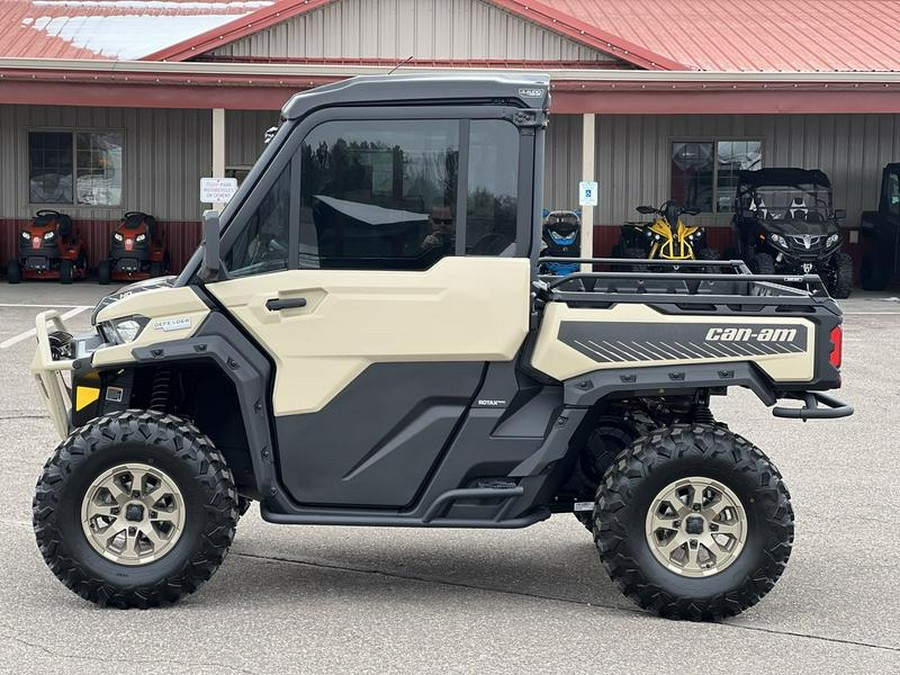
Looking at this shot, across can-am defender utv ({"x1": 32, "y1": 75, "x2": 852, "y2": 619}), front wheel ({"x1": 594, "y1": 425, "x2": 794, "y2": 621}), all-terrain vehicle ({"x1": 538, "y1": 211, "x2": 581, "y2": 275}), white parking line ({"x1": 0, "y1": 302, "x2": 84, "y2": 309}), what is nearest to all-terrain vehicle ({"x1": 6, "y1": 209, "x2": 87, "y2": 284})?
white parking line ({"x1": 0, "y1": 302, "x2": 84, "y2": 309})

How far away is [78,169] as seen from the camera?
26.9 metres

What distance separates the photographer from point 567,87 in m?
22.5

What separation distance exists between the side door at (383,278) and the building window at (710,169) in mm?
21544

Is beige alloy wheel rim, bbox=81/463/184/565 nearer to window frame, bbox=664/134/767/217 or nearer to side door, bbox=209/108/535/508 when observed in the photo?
side door, bbox=209/108/535/508

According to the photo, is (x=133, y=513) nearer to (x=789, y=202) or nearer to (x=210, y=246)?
(x=210, y=246)

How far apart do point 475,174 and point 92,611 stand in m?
2.41

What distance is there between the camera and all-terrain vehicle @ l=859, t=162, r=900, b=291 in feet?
81.4

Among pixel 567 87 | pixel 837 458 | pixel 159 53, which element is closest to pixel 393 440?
pixel 837 458

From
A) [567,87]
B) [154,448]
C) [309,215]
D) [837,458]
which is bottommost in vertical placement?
[837,458]

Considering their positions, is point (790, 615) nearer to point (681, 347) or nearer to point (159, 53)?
point (681, 347)

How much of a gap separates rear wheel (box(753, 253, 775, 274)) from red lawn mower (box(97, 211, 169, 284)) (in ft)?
31.6

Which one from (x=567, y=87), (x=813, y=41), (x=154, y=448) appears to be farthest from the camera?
(x=813, y=41)

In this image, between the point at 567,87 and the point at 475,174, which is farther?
the point at 567,87

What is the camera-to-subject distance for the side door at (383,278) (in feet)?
20.3
